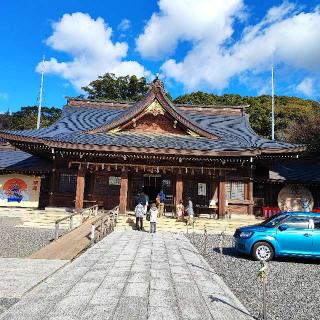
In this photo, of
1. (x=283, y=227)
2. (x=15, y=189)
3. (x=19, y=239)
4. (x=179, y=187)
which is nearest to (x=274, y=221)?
(x=283, y=227)

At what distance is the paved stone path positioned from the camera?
470 centimetres

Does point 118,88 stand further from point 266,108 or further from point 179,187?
point 179,187

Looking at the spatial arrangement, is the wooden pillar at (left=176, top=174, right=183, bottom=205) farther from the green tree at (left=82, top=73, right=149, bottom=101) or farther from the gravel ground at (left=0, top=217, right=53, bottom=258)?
the green tree at (left=82, top=73, right=149, bottom=101)

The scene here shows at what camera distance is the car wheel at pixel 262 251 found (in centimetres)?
1005

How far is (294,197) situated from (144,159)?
36.2 ft

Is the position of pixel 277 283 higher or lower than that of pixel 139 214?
lower

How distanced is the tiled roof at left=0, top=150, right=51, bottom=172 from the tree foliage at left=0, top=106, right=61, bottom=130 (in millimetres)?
24372

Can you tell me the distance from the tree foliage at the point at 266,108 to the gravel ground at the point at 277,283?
102ft

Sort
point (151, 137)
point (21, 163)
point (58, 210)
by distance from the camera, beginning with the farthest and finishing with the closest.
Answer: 1. point (21, 163)
2. point (151, 137)
3. point (58, 210)

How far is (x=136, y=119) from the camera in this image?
2095 centimetres

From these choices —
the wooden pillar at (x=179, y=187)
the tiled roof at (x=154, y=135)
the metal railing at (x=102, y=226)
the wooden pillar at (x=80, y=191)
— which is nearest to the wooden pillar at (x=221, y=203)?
the wooden pillar at (x=179, y=187)

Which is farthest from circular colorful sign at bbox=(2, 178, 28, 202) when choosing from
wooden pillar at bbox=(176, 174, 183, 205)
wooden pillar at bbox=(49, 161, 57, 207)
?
wooden pillar at bbox=(176, 174, 183, 205)

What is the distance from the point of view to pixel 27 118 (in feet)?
169

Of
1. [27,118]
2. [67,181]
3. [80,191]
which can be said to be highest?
[27,118]
